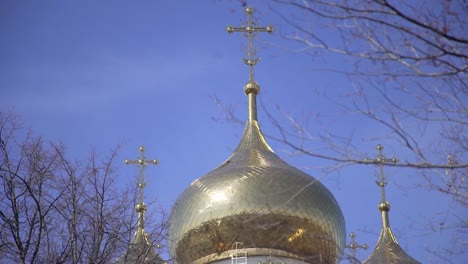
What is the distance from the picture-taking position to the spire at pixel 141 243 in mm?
13719

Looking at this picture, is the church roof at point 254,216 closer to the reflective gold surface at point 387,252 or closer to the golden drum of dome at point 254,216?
the golden drum of dome at point 254,216

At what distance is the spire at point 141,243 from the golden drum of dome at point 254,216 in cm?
82

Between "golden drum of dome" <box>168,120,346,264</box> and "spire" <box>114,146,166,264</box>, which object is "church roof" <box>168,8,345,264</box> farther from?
"spire" <box>114,146,166,264</box>

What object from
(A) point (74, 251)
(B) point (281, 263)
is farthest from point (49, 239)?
(B) point (281, 263)

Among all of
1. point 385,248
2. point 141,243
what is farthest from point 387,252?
point 141,243

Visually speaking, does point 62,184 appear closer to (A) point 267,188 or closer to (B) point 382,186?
(A) point 267,188

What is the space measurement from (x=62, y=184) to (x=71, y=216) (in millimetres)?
374

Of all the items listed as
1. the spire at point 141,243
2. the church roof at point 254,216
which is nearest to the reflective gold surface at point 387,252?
the church roof at point 254,216

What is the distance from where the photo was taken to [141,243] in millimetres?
15266

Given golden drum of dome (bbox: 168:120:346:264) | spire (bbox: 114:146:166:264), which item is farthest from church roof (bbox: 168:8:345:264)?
spire (bbox: 114:146:166:264)

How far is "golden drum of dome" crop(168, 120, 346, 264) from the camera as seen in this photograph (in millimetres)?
20766

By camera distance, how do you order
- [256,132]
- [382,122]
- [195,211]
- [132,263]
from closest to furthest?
[382,122] → [132,263] → [195,211] → [256,132]

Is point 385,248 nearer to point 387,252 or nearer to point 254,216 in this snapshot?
point 387,252

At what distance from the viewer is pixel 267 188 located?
21188 millimetres
